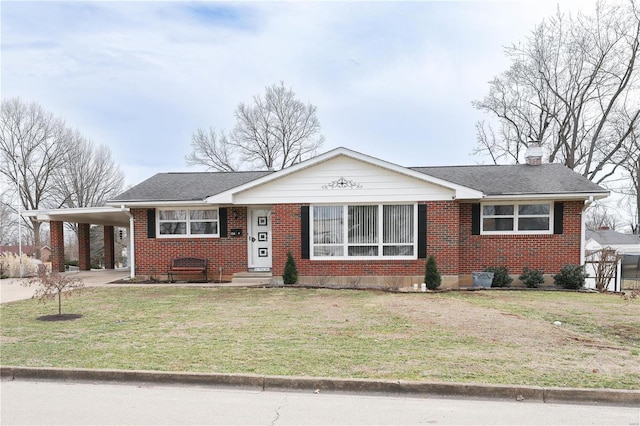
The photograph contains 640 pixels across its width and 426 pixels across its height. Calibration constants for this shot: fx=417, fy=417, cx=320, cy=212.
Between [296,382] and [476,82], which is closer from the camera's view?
[296,382]

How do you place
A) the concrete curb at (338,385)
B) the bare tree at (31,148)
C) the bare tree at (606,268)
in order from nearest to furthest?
1. the concrete curb at (338,385)
2. the bare tree at (606,268)
3. the bare tree at (31,148)

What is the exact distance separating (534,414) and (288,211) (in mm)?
9853

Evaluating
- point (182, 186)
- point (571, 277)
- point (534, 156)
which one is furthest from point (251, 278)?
point (534, 156)

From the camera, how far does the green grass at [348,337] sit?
493cm

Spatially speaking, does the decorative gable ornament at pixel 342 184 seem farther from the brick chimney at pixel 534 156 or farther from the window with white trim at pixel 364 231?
the brick chimney at pixel 534 156

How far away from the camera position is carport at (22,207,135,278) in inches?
589

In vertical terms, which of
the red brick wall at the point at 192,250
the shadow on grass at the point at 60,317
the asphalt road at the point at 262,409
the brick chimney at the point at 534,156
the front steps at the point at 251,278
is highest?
the brick chimney at the point at 534,156

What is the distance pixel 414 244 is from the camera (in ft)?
42.0

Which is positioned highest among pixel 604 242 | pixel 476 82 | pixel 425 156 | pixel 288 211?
pixel 476 82

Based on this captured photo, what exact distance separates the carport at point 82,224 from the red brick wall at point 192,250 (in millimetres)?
319

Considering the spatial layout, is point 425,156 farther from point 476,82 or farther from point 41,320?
point 41,320

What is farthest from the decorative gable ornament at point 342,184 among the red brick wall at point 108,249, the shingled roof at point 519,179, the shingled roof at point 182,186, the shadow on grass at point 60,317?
the red brick wall at point 108,249

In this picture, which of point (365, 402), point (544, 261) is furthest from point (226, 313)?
point (544, 261)

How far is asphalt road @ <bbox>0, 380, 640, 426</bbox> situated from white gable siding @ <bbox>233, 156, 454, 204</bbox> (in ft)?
28.8
